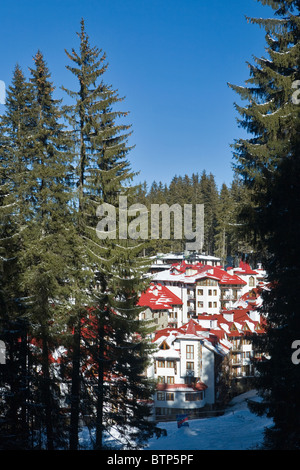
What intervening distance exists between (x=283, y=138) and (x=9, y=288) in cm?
1120

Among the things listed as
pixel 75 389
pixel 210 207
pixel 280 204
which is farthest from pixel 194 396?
pixel 210 207

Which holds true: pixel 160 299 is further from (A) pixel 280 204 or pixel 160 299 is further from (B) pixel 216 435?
(A) pixel 280 204

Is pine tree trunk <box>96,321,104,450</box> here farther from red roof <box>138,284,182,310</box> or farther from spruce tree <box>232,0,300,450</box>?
red roof <box>138,284,182,310</box>

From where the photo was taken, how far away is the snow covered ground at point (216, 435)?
730 inches

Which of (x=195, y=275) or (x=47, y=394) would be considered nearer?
(x=47, y=394)

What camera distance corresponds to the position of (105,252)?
1455 cm

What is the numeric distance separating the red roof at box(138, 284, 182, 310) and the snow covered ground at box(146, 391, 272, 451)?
24803 mm

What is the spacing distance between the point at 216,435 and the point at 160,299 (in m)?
33.1

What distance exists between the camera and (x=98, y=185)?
48.7ft

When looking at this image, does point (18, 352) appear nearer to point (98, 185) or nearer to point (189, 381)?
point (98, 185)

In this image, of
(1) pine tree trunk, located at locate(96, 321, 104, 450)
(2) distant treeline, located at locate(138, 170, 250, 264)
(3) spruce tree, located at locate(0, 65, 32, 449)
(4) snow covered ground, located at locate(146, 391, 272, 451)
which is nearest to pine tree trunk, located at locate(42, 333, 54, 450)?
(3) spruce tree, located at locate(0, 65, 32, 449)

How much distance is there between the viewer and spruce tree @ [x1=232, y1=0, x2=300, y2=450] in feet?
29.2

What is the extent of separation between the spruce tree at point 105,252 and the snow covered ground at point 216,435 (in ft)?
16.9

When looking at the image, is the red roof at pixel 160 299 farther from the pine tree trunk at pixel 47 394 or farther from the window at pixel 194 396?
the pine tree trunk at pixel 47 394
